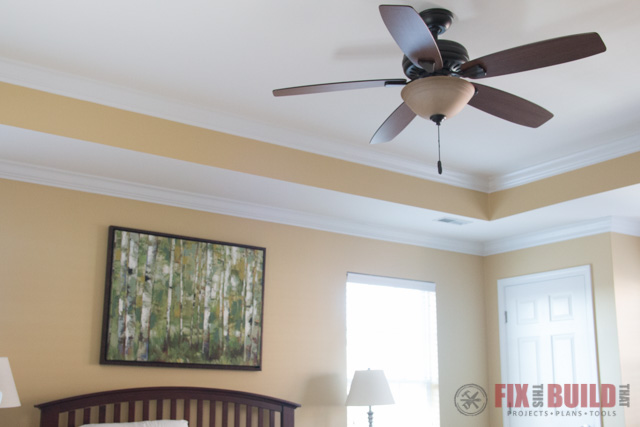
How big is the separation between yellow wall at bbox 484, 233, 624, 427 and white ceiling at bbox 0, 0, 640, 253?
0.76 feet

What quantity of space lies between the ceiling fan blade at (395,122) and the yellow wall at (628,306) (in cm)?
260

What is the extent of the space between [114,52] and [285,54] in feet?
2.85

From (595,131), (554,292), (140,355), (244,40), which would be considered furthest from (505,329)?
(244,40)

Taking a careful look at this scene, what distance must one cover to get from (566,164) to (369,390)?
2128 mm

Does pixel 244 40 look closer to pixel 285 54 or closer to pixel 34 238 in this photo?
pixel 285 54

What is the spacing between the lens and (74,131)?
11.9ft

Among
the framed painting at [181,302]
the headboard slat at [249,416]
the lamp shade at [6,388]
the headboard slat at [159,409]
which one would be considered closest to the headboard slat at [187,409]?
the headboard slat at [159,409]

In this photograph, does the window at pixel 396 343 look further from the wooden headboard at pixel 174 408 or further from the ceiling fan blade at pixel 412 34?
the ceiling fan blade at pixel 412 34

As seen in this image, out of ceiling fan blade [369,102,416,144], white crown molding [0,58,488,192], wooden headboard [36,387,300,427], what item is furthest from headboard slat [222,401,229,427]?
ceiling fan blade [369,102,416,144]

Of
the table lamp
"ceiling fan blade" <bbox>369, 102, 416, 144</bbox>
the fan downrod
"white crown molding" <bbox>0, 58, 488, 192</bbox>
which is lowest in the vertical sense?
the table lamp

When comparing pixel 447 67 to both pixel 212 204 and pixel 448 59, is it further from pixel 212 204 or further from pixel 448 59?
pixel 212 204

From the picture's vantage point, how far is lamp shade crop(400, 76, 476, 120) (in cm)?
269

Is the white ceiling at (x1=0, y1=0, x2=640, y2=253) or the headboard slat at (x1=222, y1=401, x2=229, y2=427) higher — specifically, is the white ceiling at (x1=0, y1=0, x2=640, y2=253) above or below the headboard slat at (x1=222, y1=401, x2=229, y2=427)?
above

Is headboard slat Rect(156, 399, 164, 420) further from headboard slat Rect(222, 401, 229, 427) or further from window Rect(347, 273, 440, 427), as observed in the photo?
window Rect(347, 273, 440, 427)
